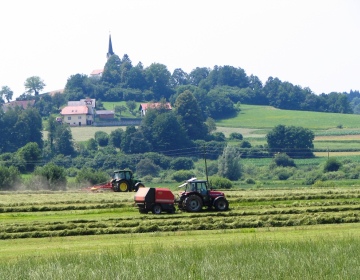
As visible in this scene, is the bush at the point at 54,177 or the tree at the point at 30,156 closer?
the bush at the point at 54,177

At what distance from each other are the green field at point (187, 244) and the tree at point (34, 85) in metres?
169

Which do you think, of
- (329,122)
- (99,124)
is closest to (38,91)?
(99,124)

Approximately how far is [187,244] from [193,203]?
397 inches

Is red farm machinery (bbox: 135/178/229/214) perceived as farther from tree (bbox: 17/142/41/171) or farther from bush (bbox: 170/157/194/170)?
bush (bbox: 170/157/194/170)

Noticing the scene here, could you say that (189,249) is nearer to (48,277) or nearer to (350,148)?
(48,277)

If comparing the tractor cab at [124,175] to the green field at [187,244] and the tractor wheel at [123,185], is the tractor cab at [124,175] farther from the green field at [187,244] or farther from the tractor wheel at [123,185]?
the green field at [187,244]

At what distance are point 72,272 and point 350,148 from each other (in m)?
89.7

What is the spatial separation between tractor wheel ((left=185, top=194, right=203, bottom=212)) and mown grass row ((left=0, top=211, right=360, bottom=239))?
3.78 m

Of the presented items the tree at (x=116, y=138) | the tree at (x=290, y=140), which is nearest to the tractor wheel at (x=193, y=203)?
the tree at (x=290, y=140)

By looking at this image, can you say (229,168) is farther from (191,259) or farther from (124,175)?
(191,259)

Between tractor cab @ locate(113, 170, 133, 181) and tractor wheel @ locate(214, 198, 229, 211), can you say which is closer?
tractor wheel @ locate(214, 198, 229, 211)

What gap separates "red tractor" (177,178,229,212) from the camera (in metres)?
29.2

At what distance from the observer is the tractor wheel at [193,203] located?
29141 millimetres

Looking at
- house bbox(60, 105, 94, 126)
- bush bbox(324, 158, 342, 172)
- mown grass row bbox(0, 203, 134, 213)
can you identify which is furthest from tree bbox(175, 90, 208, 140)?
mown grass row bbox(0, 203, 134, 213)
